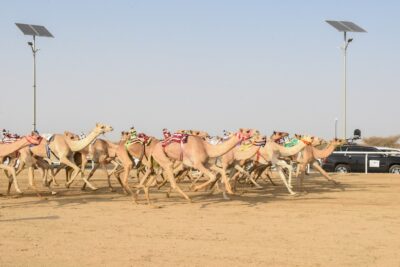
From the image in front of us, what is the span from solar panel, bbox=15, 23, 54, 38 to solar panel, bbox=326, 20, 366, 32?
1512 cm

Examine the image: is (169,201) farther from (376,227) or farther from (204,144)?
(376,227)

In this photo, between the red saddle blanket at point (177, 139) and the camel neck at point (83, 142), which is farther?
the camel neck at point (83, 142)

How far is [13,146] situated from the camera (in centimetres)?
1700

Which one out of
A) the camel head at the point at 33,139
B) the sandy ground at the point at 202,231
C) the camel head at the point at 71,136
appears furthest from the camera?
the camel head at the point at 71,136

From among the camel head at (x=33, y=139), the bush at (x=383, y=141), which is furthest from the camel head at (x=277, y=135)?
the bush at (x=383, y=141)

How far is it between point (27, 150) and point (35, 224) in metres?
6.42

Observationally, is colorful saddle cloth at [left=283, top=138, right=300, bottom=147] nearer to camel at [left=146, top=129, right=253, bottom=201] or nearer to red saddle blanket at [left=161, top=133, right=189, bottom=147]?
camel at [left=146, top=129, right=253, bottom=201]

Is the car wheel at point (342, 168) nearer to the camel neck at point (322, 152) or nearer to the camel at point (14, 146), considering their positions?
the camel neck at point (322, 152)

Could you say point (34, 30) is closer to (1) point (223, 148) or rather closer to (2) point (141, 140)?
(2) point (141, 140)

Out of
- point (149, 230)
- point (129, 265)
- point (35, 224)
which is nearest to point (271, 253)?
point (129, 265)

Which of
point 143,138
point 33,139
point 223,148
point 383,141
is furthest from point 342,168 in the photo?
point 383,141

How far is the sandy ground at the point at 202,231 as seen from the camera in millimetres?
8523

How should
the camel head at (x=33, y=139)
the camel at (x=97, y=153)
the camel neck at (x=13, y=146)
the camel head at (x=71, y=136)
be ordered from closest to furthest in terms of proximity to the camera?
the camel head at (x=33, y=139) < the camel neck at (x=13, y=146) < the camel head at (x=71, y=136) < the camel at (x=97, y=153)

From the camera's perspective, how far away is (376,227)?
37.2 feet
